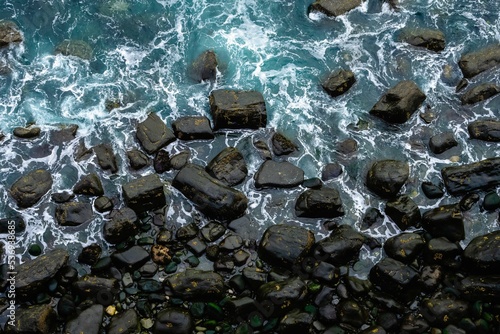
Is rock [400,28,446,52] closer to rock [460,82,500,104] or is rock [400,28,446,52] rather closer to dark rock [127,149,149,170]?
rock [460,82,500,104]

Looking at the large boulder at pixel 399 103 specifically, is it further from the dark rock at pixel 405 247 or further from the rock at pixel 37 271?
the rock at pixel 37 271

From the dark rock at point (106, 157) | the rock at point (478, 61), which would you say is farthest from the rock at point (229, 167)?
the rock at point (478, 61)

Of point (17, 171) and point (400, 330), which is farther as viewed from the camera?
point (17, 171)

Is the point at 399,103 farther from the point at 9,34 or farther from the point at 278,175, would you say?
the point at 9,34

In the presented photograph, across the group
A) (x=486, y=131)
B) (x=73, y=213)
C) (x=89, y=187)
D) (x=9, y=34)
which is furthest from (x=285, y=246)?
(x=9, y=34)

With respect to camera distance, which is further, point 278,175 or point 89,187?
point 278,175

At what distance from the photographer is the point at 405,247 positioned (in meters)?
15.9

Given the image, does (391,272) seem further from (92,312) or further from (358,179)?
(92,312)

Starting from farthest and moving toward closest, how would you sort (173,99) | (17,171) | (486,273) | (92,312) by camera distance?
(173,99) < (17,171) < (486,273) < (92,312)

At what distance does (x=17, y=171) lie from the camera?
703 inches

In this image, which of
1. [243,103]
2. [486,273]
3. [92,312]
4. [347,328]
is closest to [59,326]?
[92,312]

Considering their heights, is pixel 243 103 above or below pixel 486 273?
above

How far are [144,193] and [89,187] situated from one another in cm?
198

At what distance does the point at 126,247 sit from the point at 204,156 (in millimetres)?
4226
